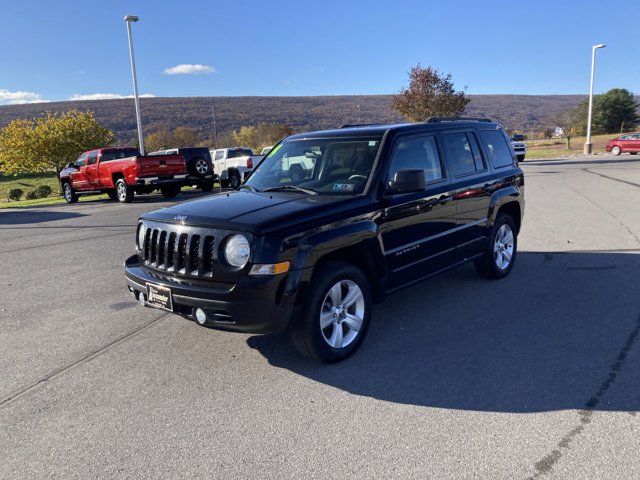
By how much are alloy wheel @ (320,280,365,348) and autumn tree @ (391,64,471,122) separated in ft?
112

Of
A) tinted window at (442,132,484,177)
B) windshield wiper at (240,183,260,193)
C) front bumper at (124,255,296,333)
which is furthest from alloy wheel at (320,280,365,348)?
tinted window at (442,132,484,177)

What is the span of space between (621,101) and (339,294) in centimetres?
7216

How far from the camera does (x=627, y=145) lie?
130 ft

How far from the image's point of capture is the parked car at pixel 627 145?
39125mm

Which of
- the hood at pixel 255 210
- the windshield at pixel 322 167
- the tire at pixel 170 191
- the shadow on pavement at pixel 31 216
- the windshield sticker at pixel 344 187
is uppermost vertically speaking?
the windshield at pixel 322 167

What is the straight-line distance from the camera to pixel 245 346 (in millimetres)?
4566

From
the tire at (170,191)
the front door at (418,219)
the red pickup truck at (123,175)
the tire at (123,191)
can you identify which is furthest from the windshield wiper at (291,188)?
the tire at (170,191)

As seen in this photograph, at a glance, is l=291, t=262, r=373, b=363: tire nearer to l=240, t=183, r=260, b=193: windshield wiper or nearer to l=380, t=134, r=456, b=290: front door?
l=380, t=134, r=456, b=290: front door

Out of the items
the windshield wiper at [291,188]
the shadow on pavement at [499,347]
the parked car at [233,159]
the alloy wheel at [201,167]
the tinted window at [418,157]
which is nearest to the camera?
the shadow on pavement at [499,347]

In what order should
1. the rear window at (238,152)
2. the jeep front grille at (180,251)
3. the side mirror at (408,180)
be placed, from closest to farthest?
the jeep front grille at (180,251) → the side mirror at (408,180) → the rear window at (238,152)

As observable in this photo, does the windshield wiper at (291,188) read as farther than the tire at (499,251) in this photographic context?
No

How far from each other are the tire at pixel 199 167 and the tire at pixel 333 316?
17479 millimetres

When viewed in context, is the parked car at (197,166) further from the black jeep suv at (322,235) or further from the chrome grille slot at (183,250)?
the chrome grille slot at (183,250)

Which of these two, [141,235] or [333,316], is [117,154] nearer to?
[141,235]
